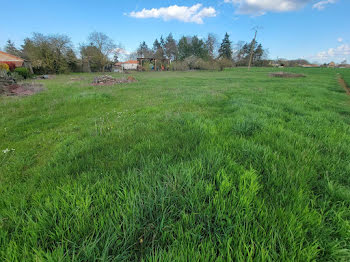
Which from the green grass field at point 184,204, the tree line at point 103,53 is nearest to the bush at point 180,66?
the tree line at point 103,53

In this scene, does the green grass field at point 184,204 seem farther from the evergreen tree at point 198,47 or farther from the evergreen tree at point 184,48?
the evergreen tree at point 184,48

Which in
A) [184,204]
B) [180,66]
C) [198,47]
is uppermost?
[198,47]

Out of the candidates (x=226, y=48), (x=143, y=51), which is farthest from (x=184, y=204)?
(x=143, y=51)

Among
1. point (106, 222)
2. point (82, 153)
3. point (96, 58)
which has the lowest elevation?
point (82, 153)

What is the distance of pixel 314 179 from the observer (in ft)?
5.31

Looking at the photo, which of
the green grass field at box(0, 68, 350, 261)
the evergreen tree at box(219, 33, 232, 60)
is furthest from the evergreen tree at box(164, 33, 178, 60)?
the green grass field at box(0, 68, 350, 261)

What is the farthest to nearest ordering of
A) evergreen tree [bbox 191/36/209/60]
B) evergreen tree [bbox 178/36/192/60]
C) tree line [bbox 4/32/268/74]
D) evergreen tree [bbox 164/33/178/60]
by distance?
evergreen tree [bbox 164/33/178/60] < evergreen tree [bbox 178/36/192/60] < evergreen tree [bbox 191/36/209/60] < tree line [bbox 4/32/268/74]

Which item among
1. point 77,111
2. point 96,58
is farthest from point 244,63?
point 77,111

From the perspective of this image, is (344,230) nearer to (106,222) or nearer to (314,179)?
(314,179)

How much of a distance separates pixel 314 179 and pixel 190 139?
5.45 feet

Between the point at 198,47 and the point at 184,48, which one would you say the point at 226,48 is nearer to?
the point at 198,47

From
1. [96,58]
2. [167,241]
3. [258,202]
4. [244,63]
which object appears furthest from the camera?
[244,63]

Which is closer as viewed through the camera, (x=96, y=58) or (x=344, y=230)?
(x=344, y=230)

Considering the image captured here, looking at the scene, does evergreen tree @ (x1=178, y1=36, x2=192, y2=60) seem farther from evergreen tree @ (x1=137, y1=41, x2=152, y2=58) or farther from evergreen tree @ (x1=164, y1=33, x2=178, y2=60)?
evergreen tree @ (x1=137, y1=41, x2=152, y2=58)
